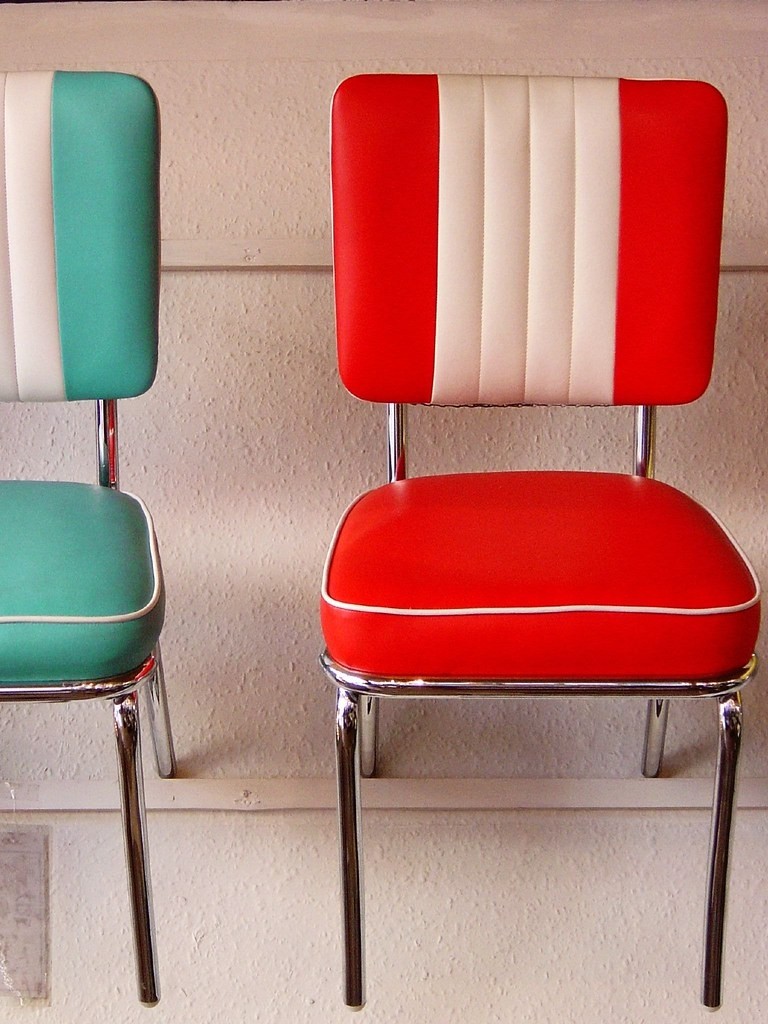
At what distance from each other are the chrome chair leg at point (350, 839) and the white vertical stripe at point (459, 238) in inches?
14.0

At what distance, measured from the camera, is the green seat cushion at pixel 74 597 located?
2.38ft

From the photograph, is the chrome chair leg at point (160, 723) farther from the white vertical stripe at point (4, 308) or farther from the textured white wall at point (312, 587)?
the white vertical stripe at point (4, 308)

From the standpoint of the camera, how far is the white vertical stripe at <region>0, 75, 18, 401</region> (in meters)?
0.98

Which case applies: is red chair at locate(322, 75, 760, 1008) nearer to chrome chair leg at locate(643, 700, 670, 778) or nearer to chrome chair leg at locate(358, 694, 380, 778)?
chrome chair leg at locate(358, 694, 380, 778)

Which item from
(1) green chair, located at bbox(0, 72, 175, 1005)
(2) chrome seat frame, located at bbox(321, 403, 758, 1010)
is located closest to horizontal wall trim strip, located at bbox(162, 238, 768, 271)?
(1) green chair, located at bbox(0, 72, 175, 1005)

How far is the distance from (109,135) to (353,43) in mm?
360

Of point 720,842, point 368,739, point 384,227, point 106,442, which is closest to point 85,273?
point 106,442

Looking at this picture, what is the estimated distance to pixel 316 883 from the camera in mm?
1190

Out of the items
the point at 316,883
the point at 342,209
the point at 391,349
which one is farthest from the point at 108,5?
the point at 316,883

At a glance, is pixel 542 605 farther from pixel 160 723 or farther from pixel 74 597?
pixel 160 723

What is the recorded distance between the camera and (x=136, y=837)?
2.77 ft

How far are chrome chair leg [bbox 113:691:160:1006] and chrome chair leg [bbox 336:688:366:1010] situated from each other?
0.17 m

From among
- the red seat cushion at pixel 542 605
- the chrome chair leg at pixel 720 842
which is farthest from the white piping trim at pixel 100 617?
the chrome chair leg at pixel 720 842

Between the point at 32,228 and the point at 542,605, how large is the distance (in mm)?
623
